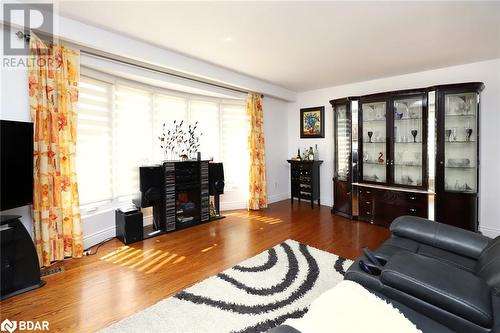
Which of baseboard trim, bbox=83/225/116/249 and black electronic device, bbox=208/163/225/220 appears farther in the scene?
black electronic device, bbox=208/163/225/220

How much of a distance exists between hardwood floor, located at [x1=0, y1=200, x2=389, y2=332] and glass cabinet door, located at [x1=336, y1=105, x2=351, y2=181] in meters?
0.83

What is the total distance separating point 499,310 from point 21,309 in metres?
3.12

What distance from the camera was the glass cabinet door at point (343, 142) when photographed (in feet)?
14.6

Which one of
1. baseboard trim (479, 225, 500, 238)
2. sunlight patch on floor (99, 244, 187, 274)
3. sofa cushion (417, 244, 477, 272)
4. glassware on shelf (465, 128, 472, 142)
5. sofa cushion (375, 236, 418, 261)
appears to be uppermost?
glassware on shelf (465, 128, 472, 142)

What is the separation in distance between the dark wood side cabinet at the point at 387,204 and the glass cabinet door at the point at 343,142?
0.43m

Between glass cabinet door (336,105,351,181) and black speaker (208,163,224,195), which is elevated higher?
glass cabinet door (336,105,351,181)

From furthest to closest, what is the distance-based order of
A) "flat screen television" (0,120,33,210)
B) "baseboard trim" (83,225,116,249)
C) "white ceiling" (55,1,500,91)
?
"baseboard trim" (83,225,116,249) < "white ceiling" (55,1,500,91) < "flat screen television" (0,120,33,210)

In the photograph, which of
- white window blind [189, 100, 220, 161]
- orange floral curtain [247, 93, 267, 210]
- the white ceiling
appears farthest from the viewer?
orange floral curtain [247, 93, 267, 210]

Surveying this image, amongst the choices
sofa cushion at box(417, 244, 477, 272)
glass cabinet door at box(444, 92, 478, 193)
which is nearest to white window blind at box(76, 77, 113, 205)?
sofa cushion at box(417, 244, 477, 272)

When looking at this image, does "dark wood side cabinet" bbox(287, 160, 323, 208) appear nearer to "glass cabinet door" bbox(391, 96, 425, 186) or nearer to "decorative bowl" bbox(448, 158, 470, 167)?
"glass cabinet door" bbox(391, 96, 425, 186)

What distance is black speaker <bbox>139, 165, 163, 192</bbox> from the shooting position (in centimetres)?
357

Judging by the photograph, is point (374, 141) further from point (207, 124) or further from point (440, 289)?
point (440, 289)

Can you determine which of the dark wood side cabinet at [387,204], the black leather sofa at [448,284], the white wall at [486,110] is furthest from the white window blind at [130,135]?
the white wall at [486,110]

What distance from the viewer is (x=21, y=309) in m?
1.99
